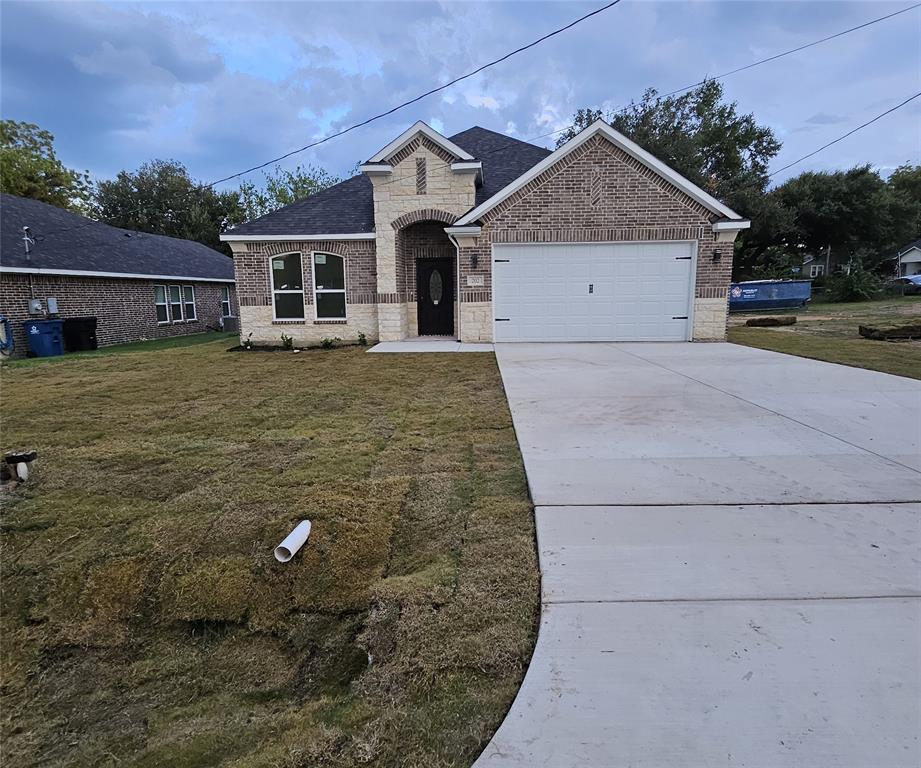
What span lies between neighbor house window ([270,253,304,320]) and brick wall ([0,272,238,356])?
6.83 meters

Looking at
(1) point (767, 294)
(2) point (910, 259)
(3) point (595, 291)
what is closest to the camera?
(3) point (595, 291)

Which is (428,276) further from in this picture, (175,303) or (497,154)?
(175,303)

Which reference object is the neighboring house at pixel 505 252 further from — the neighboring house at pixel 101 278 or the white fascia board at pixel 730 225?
the neighboring house at pixel 101 278

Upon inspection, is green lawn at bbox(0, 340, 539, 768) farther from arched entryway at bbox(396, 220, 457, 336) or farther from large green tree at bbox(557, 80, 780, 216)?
large green tree at bbox(557, 80, 780, 216)

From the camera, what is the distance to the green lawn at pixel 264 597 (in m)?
1.97

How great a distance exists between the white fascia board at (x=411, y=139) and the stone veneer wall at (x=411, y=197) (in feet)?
0.40

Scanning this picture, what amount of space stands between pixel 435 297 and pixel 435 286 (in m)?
0.31

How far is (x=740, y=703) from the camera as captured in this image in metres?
1.93

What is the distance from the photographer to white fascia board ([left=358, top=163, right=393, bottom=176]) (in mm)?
13086

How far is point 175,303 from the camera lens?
2098 centimetres

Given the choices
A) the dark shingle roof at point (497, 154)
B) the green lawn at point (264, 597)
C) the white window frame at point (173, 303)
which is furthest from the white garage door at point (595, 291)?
the white window frame at point (173, 303)

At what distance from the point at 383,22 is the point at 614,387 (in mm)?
9213

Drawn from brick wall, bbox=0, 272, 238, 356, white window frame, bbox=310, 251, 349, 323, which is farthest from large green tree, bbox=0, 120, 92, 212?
white window frame, bbox=310, 251, 349, 323

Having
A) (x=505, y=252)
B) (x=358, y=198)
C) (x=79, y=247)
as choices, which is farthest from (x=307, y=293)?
(x=79, y=247)
